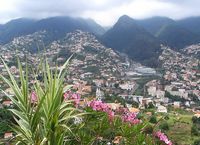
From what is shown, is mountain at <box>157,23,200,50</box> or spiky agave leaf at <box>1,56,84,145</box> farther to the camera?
mountain at <box>157,23,200,50</box>

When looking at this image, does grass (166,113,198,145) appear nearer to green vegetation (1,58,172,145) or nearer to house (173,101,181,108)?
house (173,101,181,108)

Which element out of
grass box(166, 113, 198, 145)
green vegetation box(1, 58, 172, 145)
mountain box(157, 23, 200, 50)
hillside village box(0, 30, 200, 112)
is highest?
green vegetation box(1, 58, 172, 145)

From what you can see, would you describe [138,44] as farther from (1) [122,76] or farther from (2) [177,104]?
(2) [177,104]

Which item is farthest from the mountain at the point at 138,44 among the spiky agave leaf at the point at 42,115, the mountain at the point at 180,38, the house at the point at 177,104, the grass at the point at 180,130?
the spiky agave leaf at the point at 42,115

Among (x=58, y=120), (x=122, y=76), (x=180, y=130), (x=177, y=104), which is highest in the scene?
(x=58, y=120)

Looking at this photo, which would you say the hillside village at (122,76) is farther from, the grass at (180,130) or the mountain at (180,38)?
the mountain at (180,38)

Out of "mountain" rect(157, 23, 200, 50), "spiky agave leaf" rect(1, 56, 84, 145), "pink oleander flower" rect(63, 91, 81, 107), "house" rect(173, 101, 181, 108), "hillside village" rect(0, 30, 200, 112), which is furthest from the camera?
"mountain" rect(157, 23, 200, 50)

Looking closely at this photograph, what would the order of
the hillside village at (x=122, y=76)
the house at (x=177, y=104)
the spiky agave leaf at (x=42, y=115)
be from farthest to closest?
the hillside village at (x=122, y=76), the house at (x=177, y=104), the spiky agave leaf at (x=42, y=115)

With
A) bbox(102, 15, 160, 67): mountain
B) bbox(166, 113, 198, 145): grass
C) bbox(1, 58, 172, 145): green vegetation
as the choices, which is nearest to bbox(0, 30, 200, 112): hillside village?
bbox(102, 15, 160, 67): mountain

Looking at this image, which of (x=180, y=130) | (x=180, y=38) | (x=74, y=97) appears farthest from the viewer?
(x=180, y=38)

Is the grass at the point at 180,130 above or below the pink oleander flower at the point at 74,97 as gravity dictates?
below

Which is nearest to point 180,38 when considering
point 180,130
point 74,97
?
point 180,130

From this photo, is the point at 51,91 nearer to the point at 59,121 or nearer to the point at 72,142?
the point at 59,121
